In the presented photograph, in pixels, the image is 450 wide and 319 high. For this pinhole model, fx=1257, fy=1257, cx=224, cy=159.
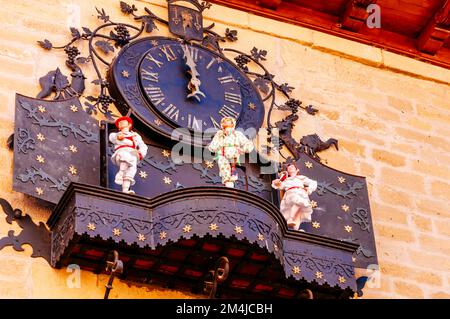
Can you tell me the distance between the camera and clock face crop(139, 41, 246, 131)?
870 cm

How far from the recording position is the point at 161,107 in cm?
865

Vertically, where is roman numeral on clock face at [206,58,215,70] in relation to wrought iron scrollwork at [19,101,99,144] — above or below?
above

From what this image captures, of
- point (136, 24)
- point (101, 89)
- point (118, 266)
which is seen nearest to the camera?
point (118, 266)

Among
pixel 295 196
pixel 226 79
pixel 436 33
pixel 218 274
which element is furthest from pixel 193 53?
pixel 436 33

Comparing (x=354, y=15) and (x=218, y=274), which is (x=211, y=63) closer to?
(x=354, y=15)

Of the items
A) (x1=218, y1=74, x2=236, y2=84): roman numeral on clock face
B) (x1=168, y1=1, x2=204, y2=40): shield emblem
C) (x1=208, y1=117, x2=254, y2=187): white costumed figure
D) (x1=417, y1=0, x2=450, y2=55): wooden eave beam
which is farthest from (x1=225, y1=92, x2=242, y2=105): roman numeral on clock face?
(x1=417, y1=0, x2=450, y2=55): wooden eave beam

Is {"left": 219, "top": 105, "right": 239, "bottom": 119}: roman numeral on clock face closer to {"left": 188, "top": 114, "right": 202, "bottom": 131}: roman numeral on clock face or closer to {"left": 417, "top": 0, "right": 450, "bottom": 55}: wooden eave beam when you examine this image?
{"left": 188, "top": 114, "right": 202, "bottom": 131}: roman numeral on clock face

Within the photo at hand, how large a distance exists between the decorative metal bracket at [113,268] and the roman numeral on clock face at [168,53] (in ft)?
6.38

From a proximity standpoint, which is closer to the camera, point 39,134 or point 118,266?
point 118,266

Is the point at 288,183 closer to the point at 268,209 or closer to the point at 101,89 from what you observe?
the point at 268,209

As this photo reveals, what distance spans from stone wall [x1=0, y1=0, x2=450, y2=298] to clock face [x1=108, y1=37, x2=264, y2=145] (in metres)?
0.26

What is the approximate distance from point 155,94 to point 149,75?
0.16 meters

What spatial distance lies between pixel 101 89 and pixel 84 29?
0.56m

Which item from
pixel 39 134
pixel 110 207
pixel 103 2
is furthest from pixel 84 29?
pixel 110 207
